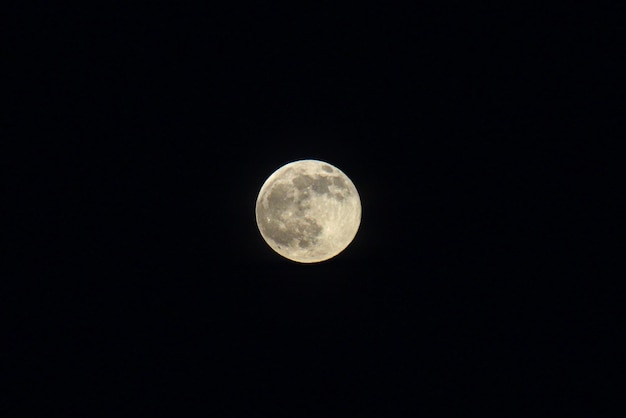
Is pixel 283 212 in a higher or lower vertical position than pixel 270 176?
lower

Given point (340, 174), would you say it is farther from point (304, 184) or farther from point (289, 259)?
point (289, 259)

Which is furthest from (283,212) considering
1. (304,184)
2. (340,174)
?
(340,174)

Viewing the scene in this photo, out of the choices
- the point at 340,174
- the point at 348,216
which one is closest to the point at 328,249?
the point at 348,216

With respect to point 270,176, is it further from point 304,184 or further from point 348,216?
point 348,216

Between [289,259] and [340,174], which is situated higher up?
[340,174]

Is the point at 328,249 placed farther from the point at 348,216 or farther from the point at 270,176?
the point at 270,176
